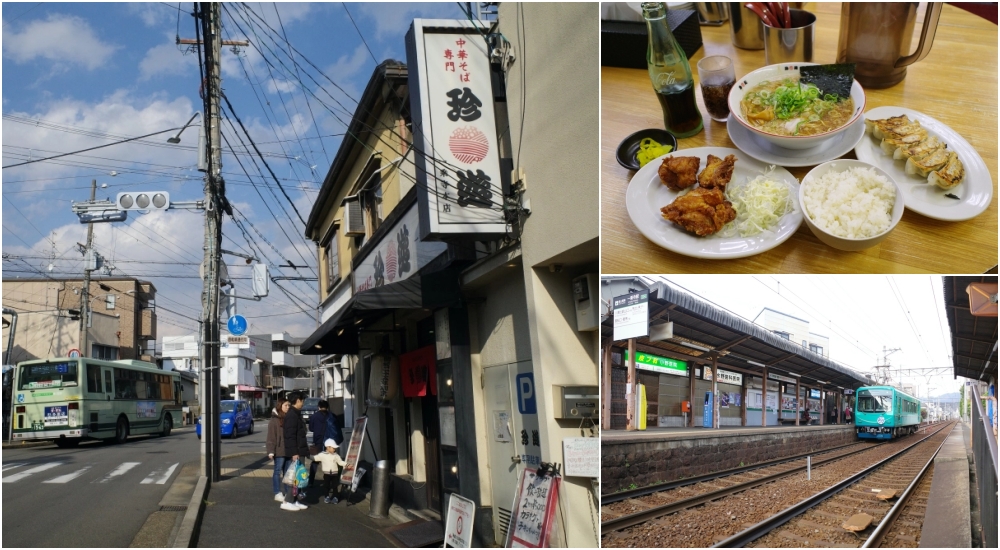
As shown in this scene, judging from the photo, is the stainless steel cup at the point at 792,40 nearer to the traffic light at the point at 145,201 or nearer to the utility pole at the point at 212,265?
the utility pole at the point at 212,265

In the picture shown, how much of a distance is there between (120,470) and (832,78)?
49.1 ft

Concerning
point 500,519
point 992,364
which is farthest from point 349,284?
point 992,364

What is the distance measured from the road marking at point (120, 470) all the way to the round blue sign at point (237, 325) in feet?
11.2

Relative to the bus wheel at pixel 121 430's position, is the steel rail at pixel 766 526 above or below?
above

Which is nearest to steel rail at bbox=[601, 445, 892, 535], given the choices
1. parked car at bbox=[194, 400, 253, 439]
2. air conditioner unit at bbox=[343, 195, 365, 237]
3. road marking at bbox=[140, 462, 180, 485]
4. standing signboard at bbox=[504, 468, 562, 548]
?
standing signboard at bbox=[504, 468, 562, 548]

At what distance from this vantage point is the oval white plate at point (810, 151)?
270 cm

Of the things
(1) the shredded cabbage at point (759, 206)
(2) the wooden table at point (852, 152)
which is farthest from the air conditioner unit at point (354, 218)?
(1) the shredded cabbage at point (759, 206)

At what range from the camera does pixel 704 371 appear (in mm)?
16719

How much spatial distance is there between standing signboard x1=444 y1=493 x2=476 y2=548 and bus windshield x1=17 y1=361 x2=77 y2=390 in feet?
61.1

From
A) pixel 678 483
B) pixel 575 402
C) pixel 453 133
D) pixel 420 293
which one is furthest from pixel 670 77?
pixel 678 483

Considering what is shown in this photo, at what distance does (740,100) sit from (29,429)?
2343 centimetres

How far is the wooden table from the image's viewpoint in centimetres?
239

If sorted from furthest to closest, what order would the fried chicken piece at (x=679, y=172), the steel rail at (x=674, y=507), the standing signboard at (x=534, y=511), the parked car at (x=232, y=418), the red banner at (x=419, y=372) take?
1. the parked car at (x=232, y=418)
2. the red banner at (x=419, y=372)
3. the steel rail at (x=674, y=507)
4. the standing signboard at (x=534, y=511)
5. the fried chicken piece at (x=679, y=172)

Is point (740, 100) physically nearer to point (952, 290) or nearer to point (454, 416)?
point (952, 290)
